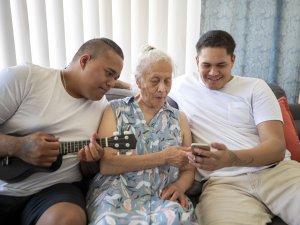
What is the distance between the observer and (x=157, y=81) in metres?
1.44

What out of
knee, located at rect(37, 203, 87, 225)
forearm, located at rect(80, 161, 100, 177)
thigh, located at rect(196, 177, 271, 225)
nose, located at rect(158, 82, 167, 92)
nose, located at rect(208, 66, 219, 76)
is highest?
nose, located at rect(208, 66, 219, 76)

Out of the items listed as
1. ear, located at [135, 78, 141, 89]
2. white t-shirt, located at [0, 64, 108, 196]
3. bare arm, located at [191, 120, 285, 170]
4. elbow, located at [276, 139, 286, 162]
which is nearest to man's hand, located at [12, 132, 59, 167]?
white t-shirt, located at [0, 64, 108, 196]

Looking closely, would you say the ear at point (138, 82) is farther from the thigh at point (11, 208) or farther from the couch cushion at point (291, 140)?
the couch cushion at point (291, 140)

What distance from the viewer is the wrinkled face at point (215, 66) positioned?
63.4 inches

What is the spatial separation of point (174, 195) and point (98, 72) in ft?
2.10

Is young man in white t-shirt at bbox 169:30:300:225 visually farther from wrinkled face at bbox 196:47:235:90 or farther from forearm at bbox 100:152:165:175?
forearm at bbox 100:152:165:175

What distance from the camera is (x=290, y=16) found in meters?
2.37

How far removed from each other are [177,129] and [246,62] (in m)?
1.22

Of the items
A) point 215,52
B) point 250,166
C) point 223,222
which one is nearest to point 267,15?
point 215,52

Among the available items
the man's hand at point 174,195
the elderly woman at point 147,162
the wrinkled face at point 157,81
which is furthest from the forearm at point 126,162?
the wrinkled face at point 157,81

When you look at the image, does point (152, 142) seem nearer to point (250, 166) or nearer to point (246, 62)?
point (250, 166)

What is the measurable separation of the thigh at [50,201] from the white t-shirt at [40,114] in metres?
0.05

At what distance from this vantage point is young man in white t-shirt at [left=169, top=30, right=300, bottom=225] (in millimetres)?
1329

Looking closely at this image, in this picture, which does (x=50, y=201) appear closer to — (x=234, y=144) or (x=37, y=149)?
(x=37, y=149)
